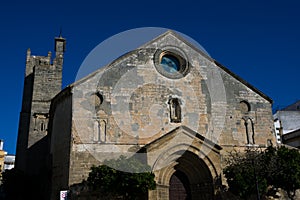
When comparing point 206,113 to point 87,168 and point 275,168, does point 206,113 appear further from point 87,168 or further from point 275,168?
point 87,168

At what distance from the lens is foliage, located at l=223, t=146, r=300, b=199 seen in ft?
50.2

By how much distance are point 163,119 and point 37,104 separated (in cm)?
1576

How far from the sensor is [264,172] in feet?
52.7

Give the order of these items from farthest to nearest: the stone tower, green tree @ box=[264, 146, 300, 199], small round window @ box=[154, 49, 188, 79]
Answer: the stone tower < small round window @ box=[154, 49, 188, 79] < green tree @ box=[264, 146, 300, 199]

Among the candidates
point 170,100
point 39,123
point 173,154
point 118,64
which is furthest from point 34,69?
point 173,154

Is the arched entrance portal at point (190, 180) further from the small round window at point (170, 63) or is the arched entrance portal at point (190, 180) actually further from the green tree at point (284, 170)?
the small round window at point (170, 63)

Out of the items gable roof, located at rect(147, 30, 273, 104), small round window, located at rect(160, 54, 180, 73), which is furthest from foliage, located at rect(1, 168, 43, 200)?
gable roof, located at rect(147, 30, 273, 104)

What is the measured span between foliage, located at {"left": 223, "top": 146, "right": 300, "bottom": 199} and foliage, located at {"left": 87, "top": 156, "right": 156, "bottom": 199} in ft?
13.1

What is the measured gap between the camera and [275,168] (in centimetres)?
1603

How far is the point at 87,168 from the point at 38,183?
9194 mm

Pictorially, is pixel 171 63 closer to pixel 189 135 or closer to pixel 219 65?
pixel 219 65

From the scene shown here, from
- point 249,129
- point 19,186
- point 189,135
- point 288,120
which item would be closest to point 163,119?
point 189,135

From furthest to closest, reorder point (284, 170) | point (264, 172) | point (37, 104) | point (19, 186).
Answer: point (37, 104), point (19, 186), point (264, 172), point (284, 170)

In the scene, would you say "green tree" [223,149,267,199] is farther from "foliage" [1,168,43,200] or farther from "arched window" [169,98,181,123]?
"foliage" [1,168,43,200]
